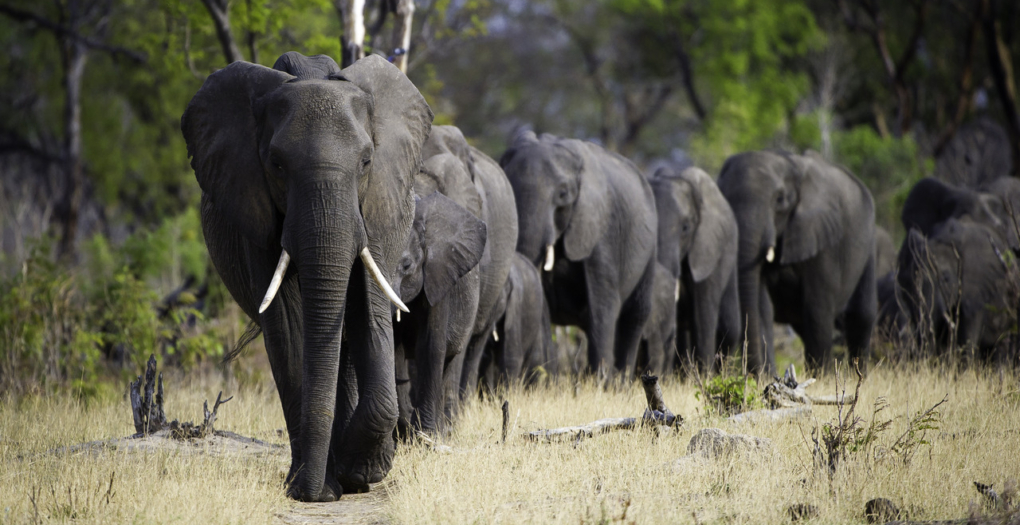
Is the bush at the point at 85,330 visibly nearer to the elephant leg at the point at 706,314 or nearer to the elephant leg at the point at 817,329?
the elephant leg at the point at 706,314

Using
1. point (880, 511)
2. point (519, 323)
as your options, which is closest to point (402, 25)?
point (519, 323)

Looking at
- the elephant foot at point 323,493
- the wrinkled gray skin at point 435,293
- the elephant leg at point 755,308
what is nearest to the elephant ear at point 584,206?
the elephant leg at point 755,308

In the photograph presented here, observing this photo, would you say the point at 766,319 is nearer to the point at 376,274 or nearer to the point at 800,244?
the point at 800,244

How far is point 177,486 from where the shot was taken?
5539 millimetres

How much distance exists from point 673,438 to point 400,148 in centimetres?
252

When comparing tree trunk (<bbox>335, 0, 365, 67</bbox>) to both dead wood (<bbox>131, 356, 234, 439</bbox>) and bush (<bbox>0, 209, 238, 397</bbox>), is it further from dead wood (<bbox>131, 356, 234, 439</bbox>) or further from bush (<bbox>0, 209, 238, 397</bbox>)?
dead wood (<bbox>131, 356, 234, 439</bbox>)

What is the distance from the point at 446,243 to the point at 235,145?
1.83 meters

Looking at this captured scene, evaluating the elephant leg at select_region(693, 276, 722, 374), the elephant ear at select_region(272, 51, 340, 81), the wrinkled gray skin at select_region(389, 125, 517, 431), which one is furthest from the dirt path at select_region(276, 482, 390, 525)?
the elephant leg at select_region(693, 276, 722, 374)

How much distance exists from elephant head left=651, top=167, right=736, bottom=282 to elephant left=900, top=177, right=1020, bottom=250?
2194 millimetres

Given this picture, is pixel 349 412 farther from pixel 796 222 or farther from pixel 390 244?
pixel 796 222

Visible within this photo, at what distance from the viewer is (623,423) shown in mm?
7145

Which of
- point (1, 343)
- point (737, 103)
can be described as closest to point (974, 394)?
point (1, 343)

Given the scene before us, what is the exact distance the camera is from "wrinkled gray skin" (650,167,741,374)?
1209 cm

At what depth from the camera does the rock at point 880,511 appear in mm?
5203
